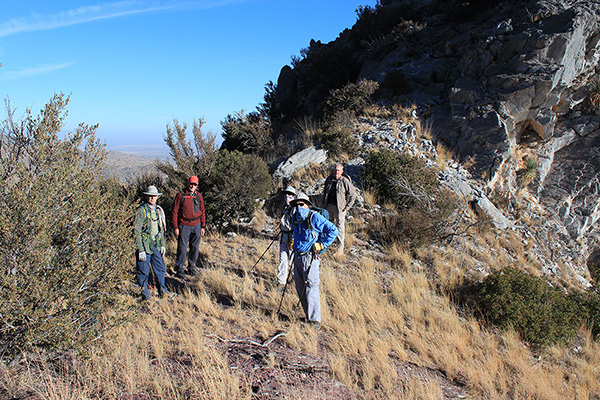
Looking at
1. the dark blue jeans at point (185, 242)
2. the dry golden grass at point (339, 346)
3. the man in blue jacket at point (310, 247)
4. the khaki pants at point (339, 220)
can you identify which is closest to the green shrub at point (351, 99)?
the khaki pants at point (339, 220)

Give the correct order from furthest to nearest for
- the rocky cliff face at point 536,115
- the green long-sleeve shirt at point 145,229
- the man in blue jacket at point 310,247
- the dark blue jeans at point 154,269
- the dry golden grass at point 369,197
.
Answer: the rocky cliff face at point 536,115
the dry golden grass at point 369,197
the dark blue jeans at point 154,269
the green long-sleeve shirt at point 145,229
the man in blue jacket at point 310,247

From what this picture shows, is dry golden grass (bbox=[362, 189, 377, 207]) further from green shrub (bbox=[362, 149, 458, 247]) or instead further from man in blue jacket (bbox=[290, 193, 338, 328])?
man in blue jacket (bbox=[290, 193, 338, 328])

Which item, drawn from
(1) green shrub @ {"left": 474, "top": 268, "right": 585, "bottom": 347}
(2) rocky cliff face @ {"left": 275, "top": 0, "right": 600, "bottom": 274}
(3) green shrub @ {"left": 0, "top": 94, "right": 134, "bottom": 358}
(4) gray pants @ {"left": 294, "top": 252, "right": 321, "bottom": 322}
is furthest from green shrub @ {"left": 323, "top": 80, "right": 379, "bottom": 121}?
(3) green shrub @ {"left": 0, "top": 94, "right": 134, "bottom": 358}

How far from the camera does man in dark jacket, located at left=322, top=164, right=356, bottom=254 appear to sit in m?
7.55

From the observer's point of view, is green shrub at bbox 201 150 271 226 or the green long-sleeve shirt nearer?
the green long-sleeve shirt

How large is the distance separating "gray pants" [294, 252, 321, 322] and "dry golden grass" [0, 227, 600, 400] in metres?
0.28

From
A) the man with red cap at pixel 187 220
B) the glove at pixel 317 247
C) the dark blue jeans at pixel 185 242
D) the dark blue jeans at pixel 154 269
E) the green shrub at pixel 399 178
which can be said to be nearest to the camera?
the glove at pixel 317 247

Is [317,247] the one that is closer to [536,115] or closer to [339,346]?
[339,346]

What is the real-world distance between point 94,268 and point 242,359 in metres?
1.93

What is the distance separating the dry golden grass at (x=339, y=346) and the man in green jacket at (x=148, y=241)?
1.39 ft

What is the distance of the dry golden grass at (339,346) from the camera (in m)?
3.37

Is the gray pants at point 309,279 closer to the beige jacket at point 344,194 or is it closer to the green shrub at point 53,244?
the green shrub at point 53,244

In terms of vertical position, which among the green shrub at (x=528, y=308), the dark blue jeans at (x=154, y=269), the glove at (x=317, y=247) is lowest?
the green shrub at (x=528, y=308)

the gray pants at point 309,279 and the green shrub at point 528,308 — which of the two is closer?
→ the gray pants at point 309,279
